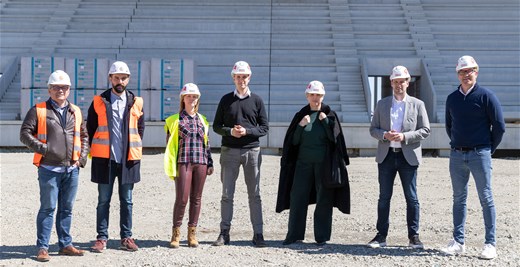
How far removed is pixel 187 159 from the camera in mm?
6805

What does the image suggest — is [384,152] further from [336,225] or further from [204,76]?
[204,76]

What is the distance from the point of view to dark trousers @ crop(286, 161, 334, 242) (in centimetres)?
713

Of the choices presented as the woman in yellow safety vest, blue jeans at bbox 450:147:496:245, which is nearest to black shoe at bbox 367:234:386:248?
blue jeans at bbox 450:147:496:245

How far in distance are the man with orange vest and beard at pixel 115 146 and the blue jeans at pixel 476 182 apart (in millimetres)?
3041

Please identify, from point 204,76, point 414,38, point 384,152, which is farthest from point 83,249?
point 414,38

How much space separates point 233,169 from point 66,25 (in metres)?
17.5

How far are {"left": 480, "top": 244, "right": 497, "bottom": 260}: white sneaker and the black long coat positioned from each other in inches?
56.0

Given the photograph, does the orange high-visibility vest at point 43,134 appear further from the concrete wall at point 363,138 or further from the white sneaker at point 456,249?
the concrete wall at point 363,138

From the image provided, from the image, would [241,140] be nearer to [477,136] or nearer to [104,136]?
[104,136]

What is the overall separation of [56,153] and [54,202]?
443mm

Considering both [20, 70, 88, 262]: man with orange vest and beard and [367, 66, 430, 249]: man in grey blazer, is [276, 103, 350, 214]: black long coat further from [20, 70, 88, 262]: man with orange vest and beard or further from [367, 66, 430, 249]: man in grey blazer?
[20, 70, 88, 262]: man with orange vest and beard

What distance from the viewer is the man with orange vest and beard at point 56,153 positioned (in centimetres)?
614

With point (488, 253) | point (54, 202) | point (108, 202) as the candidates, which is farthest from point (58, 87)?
point (488, 253)

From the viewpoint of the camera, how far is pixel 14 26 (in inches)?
902
